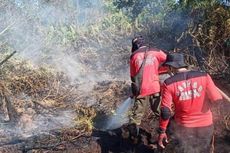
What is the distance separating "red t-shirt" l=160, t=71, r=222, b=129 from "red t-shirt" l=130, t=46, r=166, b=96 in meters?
1.72

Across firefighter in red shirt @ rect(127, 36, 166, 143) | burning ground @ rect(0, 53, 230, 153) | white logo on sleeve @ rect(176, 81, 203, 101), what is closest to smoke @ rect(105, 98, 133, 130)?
burning ground @ rect(0, 53, 230, 153)

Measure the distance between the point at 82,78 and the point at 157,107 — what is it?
5.50 m

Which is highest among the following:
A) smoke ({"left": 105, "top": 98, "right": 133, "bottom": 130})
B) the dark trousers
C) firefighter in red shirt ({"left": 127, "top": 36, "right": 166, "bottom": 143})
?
firefighter in red shirt ({"left": 127, "top": 36, "right": 166, "bottom": 143})

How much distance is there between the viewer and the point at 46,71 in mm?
10312

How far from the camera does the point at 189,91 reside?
14.9ft

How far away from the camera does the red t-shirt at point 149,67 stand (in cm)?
637

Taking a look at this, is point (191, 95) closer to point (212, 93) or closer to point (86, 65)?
point (212, 93)

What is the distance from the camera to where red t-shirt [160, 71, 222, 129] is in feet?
14.7

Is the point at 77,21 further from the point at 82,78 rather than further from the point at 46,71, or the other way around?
the point at 46,71

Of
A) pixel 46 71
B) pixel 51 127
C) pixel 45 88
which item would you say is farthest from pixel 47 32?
pixel 51 127

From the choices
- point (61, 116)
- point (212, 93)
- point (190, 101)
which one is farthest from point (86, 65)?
point (212, 93)

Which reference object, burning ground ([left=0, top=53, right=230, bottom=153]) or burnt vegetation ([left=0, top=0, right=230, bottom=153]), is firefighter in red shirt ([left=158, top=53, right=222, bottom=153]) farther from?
burnt vegetation ([left=0, top=0, right=230, bottom=153])

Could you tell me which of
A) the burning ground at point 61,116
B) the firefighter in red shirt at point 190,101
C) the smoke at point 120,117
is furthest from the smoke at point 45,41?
the firefighter in red shirt at point 190,101

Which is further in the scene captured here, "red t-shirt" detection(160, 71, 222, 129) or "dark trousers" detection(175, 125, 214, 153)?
"dark trousers" detection(175, 125, 214, 153)
